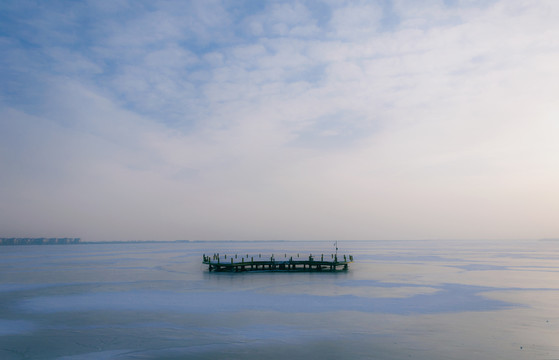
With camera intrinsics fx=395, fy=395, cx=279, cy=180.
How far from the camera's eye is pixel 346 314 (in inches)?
989

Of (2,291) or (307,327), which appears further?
(2,291)

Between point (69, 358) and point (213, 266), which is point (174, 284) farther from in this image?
point (69, 358)

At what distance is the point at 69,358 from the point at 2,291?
26.5 m

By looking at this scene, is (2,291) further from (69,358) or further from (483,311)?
(483,311)

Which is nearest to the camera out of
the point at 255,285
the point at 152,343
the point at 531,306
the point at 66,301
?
the point at 152,343

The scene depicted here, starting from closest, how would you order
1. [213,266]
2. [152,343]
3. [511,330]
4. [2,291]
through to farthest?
[152,343] → [511,330] → [2,291] → [213,266]

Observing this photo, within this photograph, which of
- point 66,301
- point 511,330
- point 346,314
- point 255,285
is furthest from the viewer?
point 255,285

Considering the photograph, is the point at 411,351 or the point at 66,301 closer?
the point at 411,351

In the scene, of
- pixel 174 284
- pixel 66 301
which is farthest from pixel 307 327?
pixel 174 284

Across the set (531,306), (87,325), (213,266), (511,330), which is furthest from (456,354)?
(213,266)

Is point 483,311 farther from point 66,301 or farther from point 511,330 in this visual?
point 66,301

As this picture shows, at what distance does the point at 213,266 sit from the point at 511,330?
151 ft

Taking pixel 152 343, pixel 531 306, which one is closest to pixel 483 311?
pixel 531 306

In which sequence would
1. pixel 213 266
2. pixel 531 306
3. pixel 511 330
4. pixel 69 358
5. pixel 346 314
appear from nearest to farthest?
1. pixel 69 358
2. pixel 511 330
3. pixel 346 314
4. pixel 531 306
5. pixel 213 266
